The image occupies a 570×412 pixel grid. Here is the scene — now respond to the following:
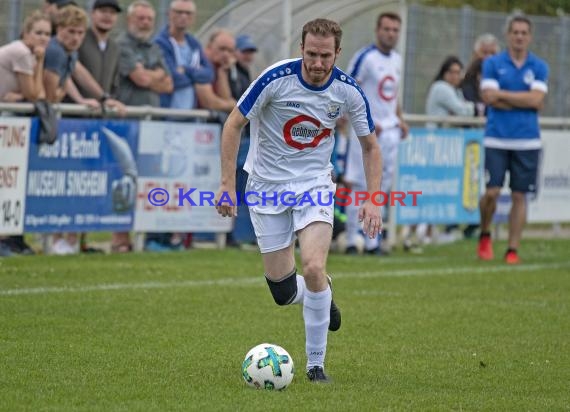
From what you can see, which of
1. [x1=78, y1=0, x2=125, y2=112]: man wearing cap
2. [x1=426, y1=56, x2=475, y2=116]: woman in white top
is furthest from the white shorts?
[x1=426, y1=56, x2=475, y2=116]: woman in white top

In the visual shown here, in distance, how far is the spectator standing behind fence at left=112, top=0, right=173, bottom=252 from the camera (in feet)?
49.3

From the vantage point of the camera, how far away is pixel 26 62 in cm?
1356

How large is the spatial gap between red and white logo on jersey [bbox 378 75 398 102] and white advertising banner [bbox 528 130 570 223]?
12.5ft

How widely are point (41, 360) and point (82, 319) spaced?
1838mm

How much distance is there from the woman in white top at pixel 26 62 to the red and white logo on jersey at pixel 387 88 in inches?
157

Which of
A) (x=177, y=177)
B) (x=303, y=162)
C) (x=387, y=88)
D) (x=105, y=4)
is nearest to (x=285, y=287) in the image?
(x=303, y=162)

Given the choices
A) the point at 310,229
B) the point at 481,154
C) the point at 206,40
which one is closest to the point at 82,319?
the point at 310,229

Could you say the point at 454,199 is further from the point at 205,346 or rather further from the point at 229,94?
the point at 205,346

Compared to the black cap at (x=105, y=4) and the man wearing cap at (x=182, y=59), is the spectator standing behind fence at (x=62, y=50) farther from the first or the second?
the man wearing cap at (x=182, y=59)

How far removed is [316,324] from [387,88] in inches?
323

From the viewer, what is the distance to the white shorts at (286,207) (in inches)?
322

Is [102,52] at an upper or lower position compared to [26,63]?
upper

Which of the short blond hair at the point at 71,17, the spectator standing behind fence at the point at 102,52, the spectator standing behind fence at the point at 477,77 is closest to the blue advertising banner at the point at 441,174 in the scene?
the spectator standing behind fence at the point at 477,77

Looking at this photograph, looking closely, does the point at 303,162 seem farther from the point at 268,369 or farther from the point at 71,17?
the point at 71,17
